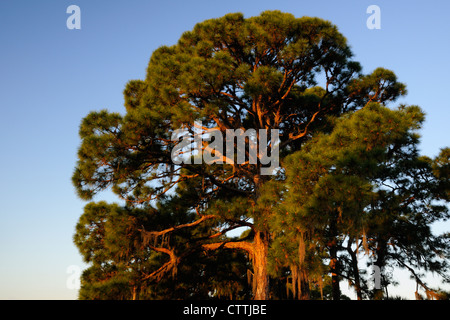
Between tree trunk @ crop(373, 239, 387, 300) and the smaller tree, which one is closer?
the smaller tree

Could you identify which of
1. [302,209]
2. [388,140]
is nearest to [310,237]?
[302,209]

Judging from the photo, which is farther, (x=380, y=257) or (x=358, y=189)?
(x=380, y=257)

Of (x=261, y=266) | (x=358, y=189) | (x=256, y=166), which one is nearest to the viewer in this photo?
(x=358, y=189)

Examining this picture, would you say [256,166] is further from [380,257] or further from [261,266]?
[380,257]

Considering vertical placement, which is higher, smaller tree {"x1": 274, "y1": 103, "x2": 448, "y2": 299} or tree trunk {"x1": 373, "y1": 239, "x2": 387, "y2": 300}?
smaller tree {"x1": 274, "y1": 103, "x2": 448, "y2": 299}

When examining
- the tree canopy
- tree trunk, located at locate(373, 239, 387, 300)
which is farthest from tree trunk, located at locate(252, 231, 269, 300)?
tree trunk, located at locate(373, 239, 387, 300)

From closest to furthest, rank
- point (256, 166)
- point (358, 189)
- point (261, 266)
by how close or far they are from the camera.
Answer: point (358, 189) < point (261, 266) < point (256, 166)

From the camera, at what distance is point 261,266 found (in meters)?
7.07

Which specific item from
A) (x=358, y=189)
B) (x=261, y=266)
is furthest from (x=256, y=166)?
(x=358, y=189)

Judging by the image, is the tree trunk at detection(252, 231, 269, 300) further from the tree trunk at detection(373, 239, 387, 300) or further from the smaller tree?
the tree trunk at detection(373, 239, 387, 300)

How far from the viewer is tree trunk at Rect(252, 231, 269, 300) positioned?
22.8 feet

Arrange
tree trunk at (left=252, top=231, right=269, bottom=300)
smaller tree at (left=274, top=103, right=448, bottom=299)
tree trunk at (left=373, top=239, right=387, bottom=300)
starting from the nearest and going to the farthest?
smaller tree at (left=274, top=103, right=448, bottom=299) → tree trunk at (left=252, top=231, right=269, bottom=300) → tree trunk at (left=373, top=239, right=387, bottom=300)

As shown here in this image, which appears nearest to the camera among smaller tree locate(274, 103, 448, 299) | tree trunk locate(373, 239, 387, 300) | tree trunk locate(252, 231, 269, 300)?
smaller tree locate(274, 103, 448, 299)
